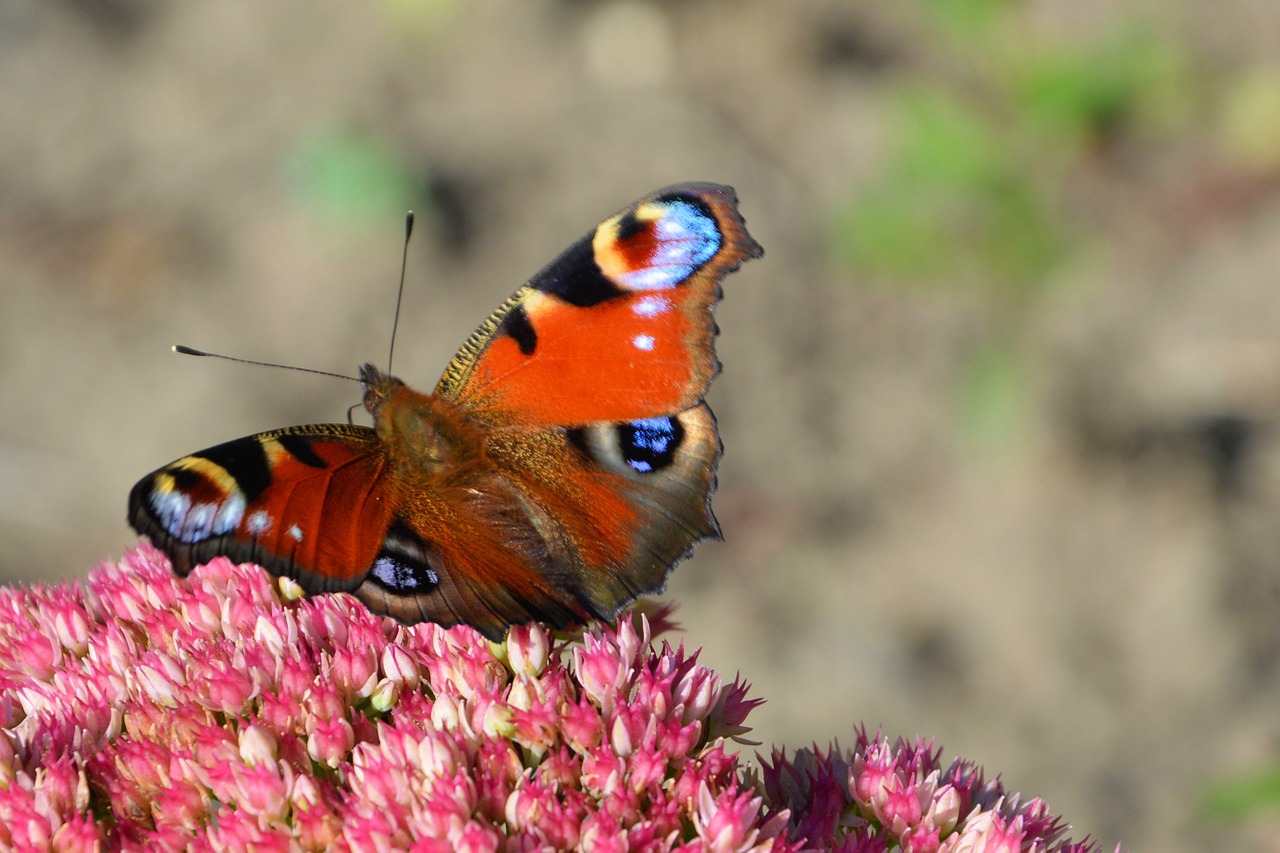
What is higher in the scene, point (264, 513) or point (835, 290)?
point (835, 290)

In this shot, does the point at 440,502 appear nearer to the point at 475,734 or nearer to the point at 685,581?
the point at 475,734

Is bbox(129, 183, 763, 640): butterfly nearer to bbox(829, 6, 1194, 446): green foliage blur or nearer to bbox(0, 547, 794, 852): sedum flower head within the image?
bbox(0, 547, 794, 852): sedum flower head

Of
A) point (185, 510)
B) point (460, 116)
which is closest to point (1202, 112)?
point (460, 116)

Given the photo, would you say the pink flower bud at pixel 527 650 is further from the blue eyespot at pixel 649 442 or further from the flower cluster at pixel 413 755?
the blue eyespot at pixel 649 442

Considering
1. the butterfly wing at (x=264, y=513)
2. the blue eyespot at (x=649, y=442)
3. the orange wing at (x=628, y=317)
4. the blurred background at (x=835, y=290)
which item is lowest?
the butterfly wing at (x=264, y=513)

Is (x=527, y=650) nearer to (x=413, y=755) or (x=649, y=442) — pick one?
(x=413, y=755)

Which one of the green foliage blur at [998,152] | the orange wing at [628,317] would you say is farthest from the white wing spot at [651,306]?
the green foliage blur at [998,152]

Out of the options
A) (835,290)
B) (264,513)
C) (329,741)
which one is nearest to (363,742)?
(329,741)
